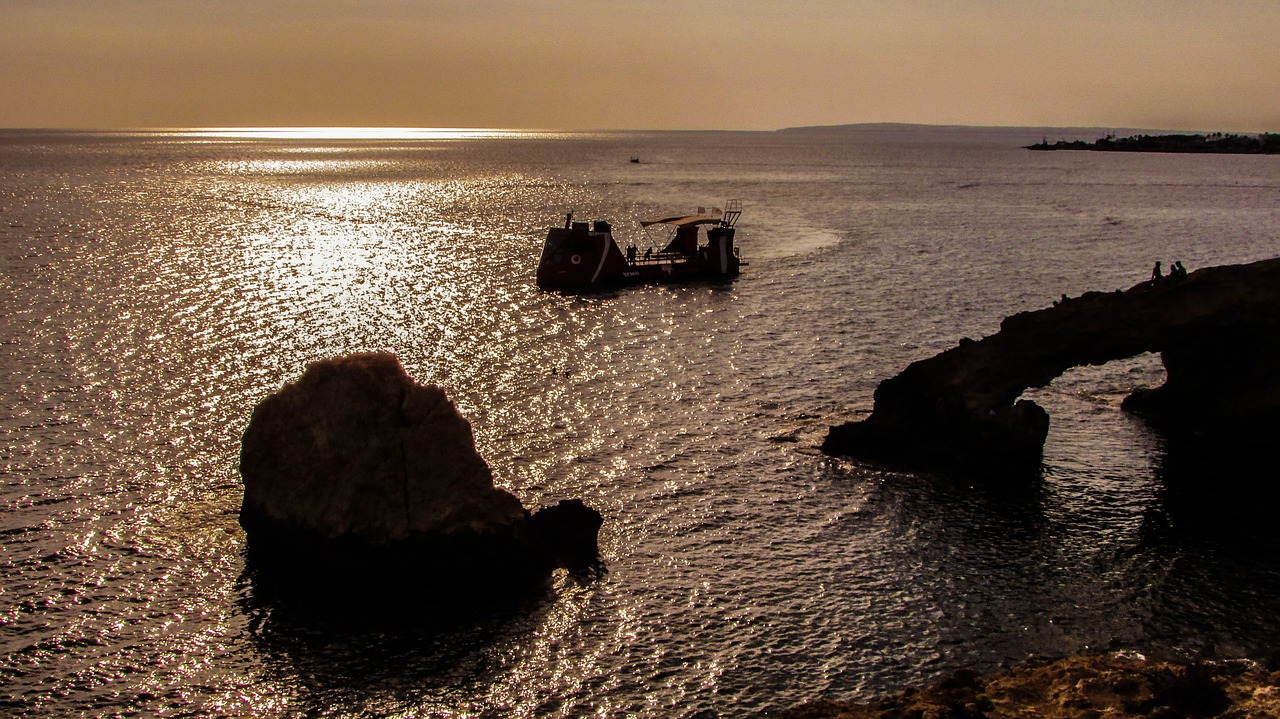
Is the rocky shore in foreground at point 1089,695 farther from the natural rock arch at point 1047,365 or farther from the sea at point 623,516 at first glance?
the natural rock arch at point 1047,365

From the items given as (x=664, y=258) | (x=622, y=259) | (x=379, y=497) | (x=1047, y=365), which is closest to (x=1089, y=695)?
Result: (x=379, y=497)

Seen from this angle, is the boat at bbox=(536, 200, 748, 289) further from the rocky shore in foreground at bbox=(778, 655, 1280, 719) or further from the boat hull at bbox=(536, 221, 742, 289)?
the rocky shore in foreground at bbox=(778, 655, 1280, 719)

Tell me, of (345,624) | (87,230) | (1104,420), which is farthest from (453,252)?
(345,624)

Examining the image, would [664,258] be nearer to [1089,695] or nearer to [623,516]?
[623,516]

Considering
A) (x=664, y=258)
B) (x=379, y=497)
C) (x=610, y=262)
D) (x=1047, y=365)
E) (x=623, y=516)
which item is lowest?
(x=623, y=516)

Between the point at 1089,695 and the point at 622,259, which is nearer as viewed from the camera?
the point at 1089,695

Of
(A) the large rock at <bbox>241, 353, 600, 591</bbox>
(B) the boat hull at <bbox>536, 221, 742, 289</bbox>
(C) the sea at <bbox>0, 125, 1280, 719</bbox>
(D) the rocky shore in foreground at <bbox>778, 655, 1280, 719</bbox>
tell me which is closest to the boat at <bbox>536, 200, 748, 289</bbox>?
(B) the boat hull at <bbox>536, 221, 742, 289</bbox>

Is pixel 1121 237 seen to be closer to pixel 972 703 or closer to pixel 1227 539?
pixel 1227 539
